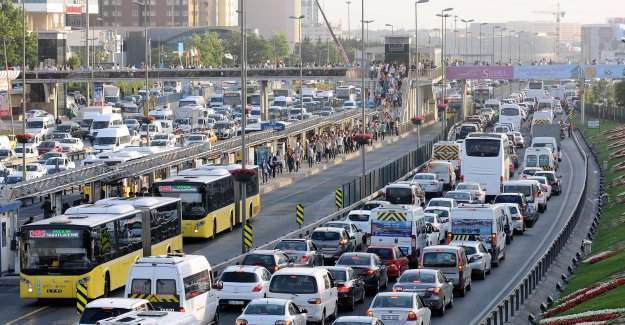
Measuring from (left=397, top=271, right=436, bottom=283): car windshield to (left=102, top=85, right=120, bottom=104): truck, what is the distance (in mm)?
135777

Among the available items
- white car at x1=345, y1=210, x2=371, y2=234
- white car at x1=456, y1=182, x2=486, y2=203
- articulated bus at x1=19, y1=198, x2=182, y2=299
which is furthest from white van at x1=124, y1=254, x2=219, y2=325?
white car at x1=456, y1=182, x2=486, y2=203

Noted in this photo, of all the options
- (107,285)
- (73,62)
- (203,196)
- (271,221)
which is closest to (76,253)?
(107,285)

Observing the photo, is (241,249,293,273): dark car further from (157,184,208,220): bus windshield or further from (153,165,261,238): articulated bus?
(157,184,208,220): bus windshield

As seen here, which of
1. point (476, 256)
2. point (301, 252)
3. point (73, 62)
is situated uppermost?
point (73, 62)

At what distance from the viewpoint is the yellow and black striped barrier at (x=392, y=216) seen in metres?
49.0

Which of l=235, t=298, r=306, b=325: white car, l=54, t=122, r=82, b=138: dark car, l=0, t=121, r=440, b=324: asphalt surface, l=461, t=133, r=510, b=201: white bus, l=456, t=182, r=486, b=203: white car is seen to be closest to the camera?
l=235, t=298, r=306, b=325: white car

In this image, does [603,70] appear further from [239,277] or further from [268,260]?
[239,277]

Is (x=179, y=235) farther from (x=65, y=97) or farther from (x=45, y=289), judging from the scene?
(x=65, y=97)

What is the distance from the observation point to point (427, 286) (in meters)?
39.2

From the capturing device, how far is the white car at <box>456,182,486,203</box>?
66.6 metres

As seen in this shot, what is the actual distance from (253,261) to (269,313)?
932cm

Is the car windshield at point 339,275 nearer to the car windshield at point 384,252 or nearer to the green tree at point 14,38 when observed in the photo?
the car windshield at point 384,252

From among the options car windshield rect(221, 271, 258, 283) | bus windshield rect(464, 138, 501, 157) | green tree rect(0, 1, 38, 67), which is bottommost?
car windshield rect(221, 271, 258, 283)

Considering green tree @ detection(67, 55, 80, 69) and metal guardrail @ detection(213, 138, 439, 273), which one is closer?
metal guardrail @ detection(213, 138, 439, 273)
